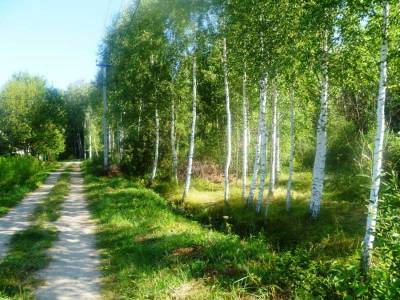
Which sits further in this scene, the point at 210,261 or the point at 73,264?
the point at 73,264

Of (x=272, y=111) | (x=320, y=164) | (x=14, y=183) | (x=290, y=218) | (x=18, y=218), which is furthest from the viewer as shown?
(x=14, y=183)

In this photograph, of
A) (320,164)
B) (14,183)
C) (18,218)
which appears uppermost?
(320,164)

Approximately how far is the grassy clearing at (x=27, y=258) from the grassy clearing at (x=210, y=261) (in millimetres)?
1608

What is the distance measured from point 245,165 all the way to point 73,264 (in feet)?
39.0

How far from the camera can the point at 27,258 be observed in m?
10.1

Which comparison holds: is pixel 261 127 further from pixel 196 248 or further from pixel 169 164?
pixel 169 164

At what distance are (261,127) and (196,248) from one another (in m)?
8.52

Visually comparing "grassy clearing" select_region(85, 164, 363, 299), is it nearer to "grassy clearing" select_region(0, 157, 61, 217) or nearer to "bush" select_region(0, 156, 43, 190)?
"grassy clearing" select_region(0, 157, 61, 217)

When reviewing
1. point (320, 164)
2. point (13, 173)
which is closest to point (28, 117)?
point (13, 173)

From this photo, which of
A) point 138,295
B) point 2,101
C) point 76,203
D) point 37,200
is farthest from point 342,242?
point 2,101

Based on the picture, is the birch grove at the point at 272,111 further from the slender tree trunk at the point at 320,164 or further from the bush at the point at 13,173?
the bush at the point at 13,173

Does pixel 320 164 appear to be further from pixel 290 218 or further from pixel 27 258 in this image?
pixel 27 258

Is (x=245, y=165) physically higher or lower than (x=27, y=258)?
higher

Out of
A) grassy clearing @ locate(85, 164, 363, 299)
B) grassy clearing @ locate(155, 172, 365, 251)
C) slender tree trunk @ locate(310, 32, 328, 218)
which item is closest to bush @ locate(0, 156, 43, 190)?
grassy clearing @ locate(155, 172, 365, 251)
